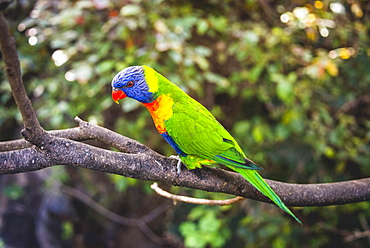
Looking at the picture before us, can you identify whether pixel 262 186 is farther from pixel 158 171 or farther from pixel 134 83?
pixel 134 83

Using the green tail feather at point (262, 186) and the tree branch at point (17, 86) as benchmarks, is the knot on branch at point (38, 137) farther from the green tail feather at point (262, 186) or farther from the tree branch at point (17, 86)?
the green tail feather at point (262, 186)

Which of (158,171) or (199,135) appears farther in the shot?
(199,135)

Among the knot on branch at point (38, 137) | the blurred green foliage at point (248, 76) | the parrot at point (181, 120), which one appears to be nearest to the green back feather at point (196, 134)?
the parrot at point (181, 120)

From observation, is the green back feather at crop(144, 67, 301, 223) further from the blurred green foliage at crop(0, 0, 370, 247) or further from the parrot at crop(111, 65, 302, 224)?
the blurred green foliage at crop(0, 0, 370, 247)

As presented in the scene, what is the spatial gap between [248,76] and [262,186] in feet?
4.83

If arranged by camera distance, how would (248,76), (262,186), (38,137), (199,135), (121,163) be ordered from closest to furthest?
(38,137)
(121,163)
(262,186)
(199,135)
(248,76)

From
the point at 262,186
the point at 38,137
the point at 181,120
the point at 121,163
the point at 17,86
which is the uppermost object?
the point at 17,86

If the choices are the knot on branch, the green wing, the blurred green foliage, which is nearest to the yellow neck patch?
the green wing

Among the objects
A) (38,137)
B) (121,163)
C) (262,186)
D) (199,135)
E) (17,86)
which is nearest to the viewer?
(17,86)

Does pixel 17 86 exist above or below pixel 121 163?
above

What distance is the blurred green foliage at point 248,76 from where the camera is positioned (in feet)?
7.25

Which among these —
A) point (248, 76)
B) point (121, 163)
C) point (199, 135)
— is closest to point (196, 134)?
point (199, 135)

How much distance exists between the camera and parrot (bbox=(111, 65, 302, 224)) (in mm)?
1467

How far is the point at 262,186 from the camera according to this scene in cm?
129
